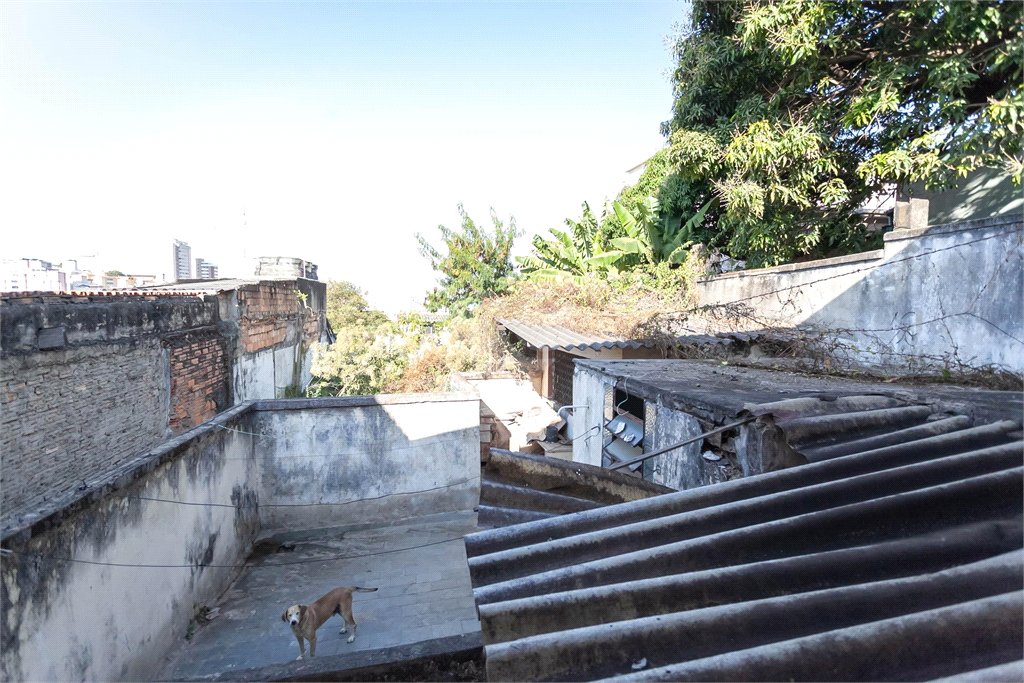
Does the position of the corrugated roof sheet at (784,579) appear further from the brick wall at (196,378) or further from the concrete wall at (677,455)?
the brick wall at (196,378)

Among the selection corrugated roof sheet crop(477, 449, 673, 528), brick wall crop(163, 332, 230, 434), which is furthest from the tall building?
corrugated roof sheet crop(477, 449, 673, 528)

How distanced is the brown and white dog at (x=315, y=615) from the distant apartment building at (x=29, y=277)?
204 inches

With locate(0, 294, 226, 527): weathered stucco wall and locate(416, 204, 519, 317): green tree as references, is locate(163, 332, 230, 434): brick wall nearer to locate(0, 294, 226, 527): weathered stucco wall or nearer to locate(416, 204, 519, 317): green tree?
locate(0, 294, 226, 527): weathered stucco wall

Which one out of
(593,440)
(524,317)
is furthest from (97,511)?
(524,317)

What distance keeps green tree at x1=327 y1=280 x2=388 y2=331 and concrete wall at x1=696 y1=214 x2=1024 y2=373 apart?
36.3 feet

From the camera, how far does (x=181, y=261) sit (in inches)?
1013

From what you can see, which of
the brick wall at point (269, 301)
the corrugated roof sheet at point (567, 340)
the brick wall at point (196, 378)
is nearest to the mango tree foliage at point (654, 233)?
the corrugated roof sheet at point (567, 340)

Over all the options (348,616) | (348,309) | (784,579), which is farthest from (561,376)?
(348,309)

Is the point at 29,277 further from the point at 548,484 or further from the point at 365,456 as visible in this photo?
the point at 548,484

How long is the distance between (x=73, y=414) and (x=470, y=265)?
10692mm

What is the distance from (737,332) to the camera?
872 cm

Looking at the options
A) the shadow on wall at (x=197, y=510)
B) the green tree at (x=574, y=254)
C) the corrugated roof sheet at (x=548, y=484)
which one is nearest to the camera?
the corrugated roof sheet at (x=548, y=484)

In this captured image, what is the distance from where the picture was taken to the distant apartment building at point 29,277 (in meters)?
7.32

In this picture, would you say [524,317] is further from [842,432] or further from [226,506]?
[842,432]
